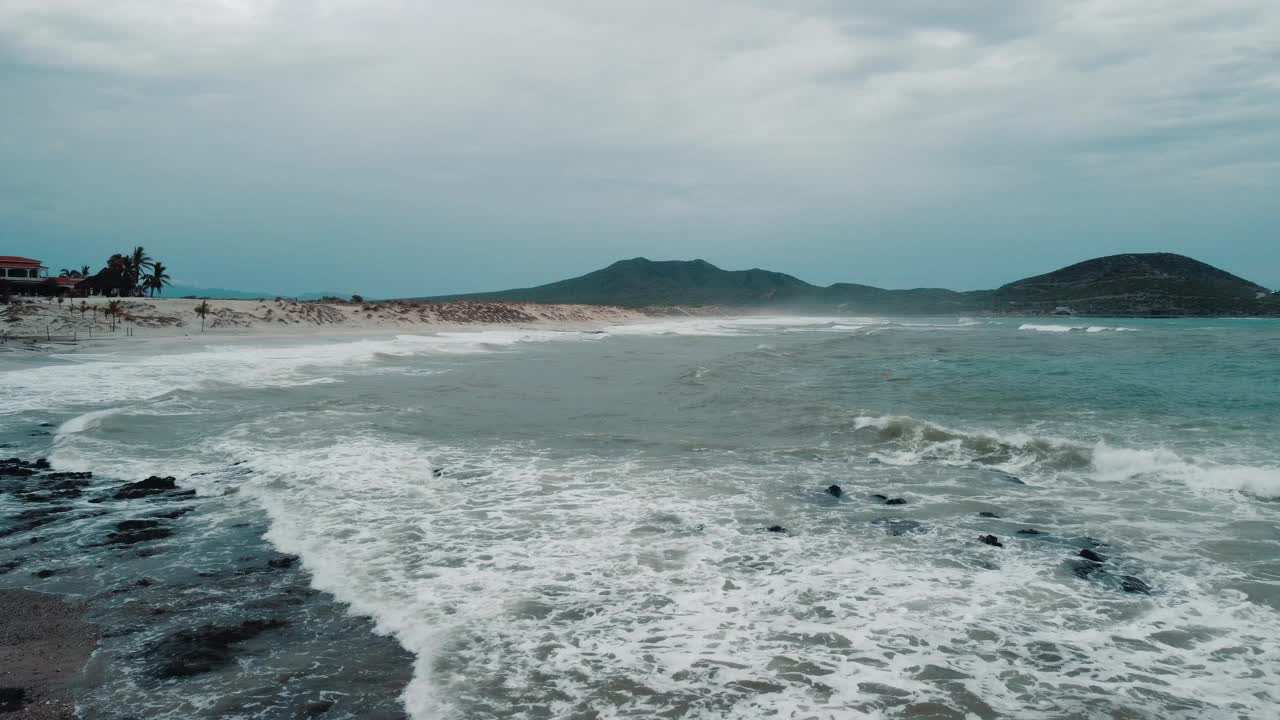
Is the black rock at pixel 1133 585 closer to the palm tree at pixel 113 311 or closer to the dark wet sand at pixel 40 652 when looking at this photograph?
the dark wet sand at pixel 40 652

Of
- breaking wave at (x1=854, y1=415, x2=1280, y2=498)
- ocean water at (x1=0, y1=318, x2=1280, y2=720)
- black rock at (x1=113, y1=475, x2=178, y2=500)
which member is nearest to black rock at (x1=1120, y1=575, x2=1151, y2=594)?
ocean water at (x1=0, y1=318, x2=1280, y2=720)

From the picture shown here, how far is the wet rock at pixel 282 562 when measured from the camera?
22.1 feet

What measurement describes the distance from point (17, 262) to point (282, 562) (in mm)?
82855

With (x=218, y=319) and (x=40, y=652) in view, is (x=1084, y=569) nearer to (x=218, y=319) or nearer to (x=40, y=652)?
(x=40, y=652)

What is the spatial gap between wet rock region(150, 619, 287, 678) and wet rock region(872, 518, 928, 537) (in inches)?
242

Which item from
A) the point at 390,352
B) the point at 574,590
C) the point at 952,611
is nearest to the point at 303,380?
the point at 390,352

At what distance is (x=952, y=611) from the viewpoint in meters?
5.96

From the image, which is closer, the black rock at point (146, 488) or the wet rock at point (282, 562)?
the wet rock at point (282, 562)

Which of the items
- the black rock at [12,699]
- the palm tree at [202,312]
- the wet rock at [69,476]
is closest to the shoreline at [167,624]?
the black rock at [12,699]

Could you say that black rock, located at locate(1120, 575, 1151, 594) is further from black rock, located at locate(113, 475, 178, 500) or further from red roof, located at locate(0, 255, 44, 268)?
red roof, located at locate(0, 255, 44, 268)

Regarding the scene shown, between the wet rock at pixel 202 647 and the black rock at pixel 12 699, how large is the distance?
0.66 m

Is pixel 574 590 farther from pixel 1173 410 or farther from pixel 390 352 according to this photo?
pixel 390 352

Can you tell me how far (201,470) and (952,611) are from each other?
996cm

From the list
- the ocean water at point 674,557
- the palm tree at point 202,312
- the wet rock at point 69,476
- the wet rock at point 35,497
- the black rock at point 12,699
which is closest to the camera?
the black rock at point 12,699
